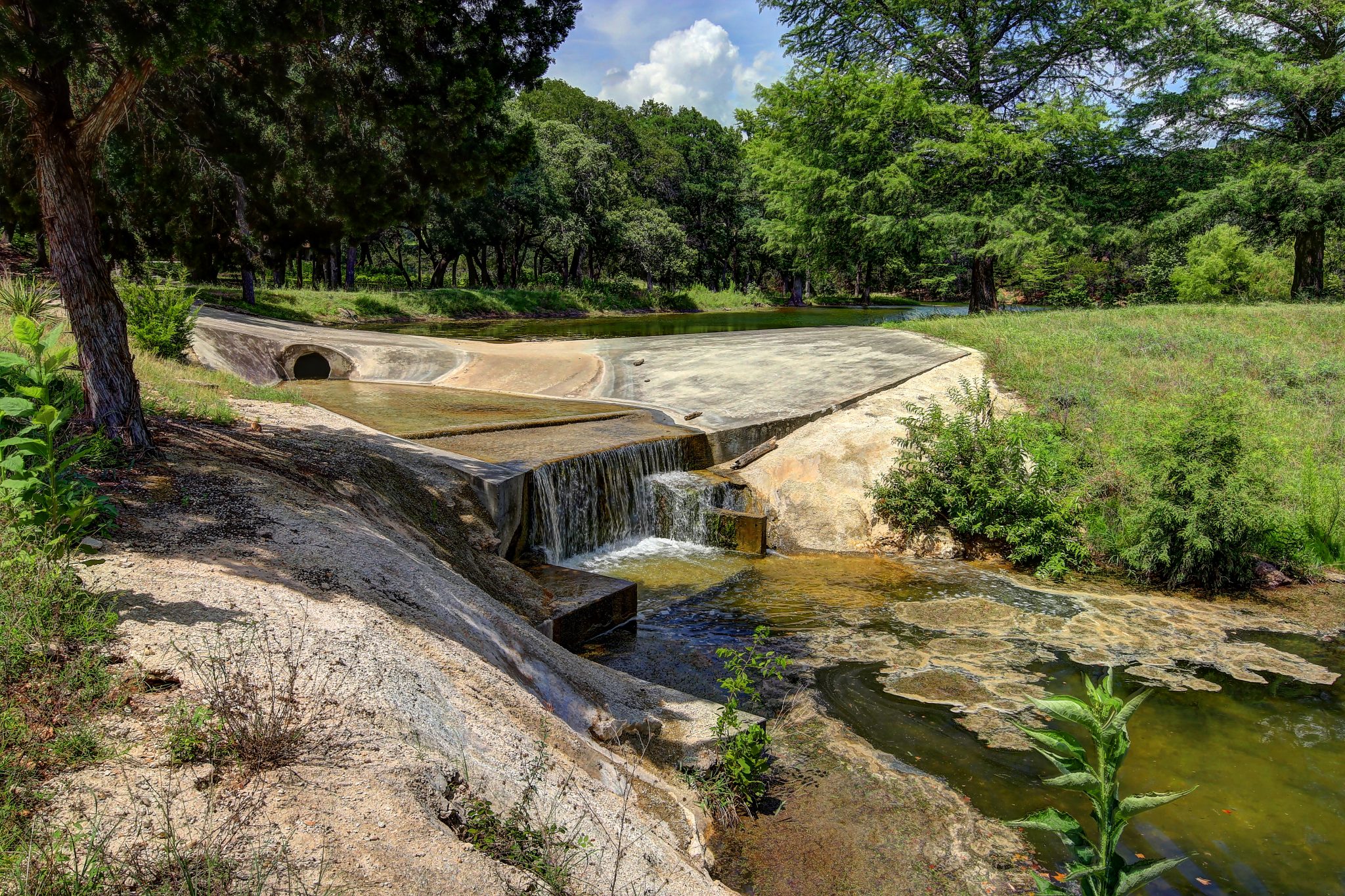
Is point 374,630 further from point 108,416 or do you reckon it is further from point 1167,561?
point 1167,561

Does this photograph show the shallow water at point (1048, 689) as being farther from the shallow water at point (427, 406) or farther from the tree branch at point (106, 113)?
the tree branch at point (106, 113)

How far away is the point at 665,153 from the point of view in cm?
5728

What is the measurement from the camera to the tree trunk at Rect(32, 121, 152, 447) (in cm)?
550

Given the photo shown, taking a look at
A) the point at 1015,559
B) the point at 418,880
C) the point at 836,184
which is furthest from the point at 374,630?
the point at 836,184

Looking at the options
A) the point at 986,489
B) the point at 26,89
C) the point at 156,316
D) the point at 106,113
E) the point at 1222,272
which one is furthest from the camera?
the point at 1222,272

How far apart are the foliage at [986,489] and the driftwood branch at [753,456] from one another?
204cm

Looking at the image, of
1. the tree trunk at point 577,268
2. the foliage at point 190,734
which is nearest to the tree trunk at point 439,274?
the tree trunk at point 577,268

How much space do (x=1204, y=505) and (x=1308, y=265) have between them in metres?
19.0

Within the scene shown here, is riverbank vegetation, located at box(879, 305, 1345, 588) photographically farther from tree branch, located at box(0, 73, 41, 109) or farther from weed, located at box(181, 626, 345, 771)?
tree branch, located at box(0, 73, 41, 109)

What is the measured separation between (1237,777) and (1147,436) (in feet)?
18.0

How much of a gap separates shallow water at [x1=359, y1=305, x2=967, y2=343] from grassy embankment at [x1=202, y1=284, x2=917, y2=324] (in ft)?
3.81

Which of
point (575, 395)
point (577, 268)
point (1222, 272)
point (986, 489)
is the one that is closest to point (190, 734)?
point (986, 489)

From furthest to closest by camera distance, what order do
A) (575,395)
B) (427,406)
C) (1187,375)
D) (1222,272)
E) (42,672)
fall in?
(1222,272) → (575,395) → (427,406) → (1187,375) → (42,672)

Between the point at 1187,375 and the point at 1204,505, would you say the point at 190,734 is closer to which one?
the point at 1204,505
